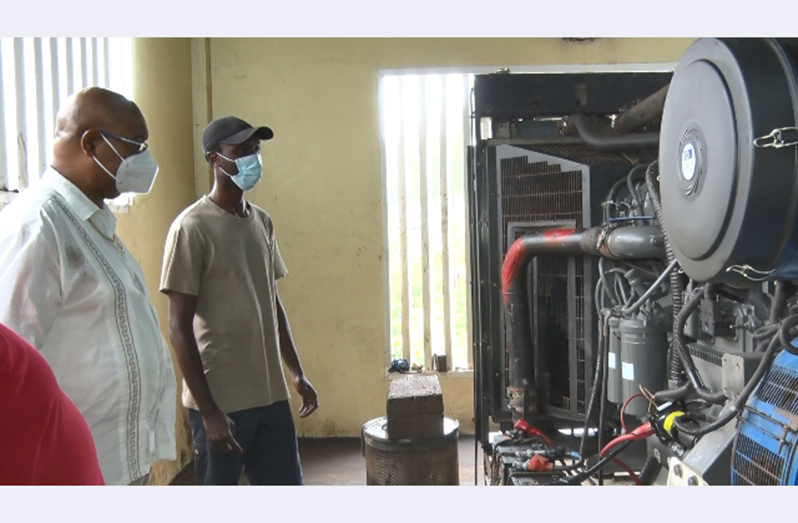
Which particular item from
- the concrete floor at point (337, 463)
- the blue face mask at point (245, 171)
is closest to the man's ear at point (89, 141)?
the blue face mask at point (245, 171)

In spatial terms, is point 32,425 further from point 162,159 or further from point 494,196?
point 162,159

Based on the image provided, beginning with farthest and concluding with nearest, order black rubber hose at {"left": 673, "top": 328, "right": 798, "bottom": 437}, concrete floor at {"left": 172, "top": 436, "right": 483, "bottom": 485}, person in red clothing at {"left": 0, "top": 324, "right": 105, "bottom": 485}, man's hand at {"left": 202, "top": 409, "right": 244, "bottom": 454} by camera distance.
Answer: concrete floor at {"left": 172, "top": 436, "right": 483, "bottom": 485} → man's hand at {"left": 202, "top": 409, "right": 244, "bottom": 454} → black rubber hose at {"left": 673, "top": 328, "right": 798, "bottom": 437} → person in red clothing at {"left": 0, "top": 324, "right": 105, "bottom": 485}

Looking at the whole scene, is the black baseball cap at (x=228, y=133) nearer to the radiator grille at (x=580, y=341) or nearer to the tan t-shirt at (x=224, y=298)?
the tan t-shirt at (x=224, y=298)

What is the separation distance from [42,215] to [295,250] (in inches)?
124

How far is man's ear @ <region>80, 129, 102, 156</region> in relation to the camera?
1511 millimetres

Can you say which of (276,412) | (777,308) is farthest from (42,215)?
(777,308)

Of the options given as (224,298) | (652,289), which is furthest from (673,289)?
(224,298)

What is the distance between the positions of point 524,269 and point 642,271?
21.8 inches

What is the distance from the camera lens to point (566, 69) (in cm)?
439

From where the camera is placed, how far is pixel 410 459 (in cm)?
270

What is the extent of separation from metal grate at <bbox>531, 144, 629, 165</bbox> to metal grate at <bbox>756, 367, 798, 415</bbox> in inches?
52.8

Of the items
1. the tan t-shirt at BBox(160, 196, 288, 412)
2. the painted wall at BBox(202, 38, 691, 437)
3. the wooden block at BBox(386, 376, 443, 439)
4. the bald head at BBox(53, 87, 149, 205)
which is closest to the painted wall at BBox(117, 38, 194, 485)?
the painted wall at BBox(202, 38, 691, 437)

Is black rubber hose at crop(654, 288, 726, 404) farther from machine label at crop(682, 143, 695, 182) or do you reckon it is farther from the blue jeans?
the blue jeans

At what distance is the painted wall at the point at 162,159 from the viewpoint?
134 inches
